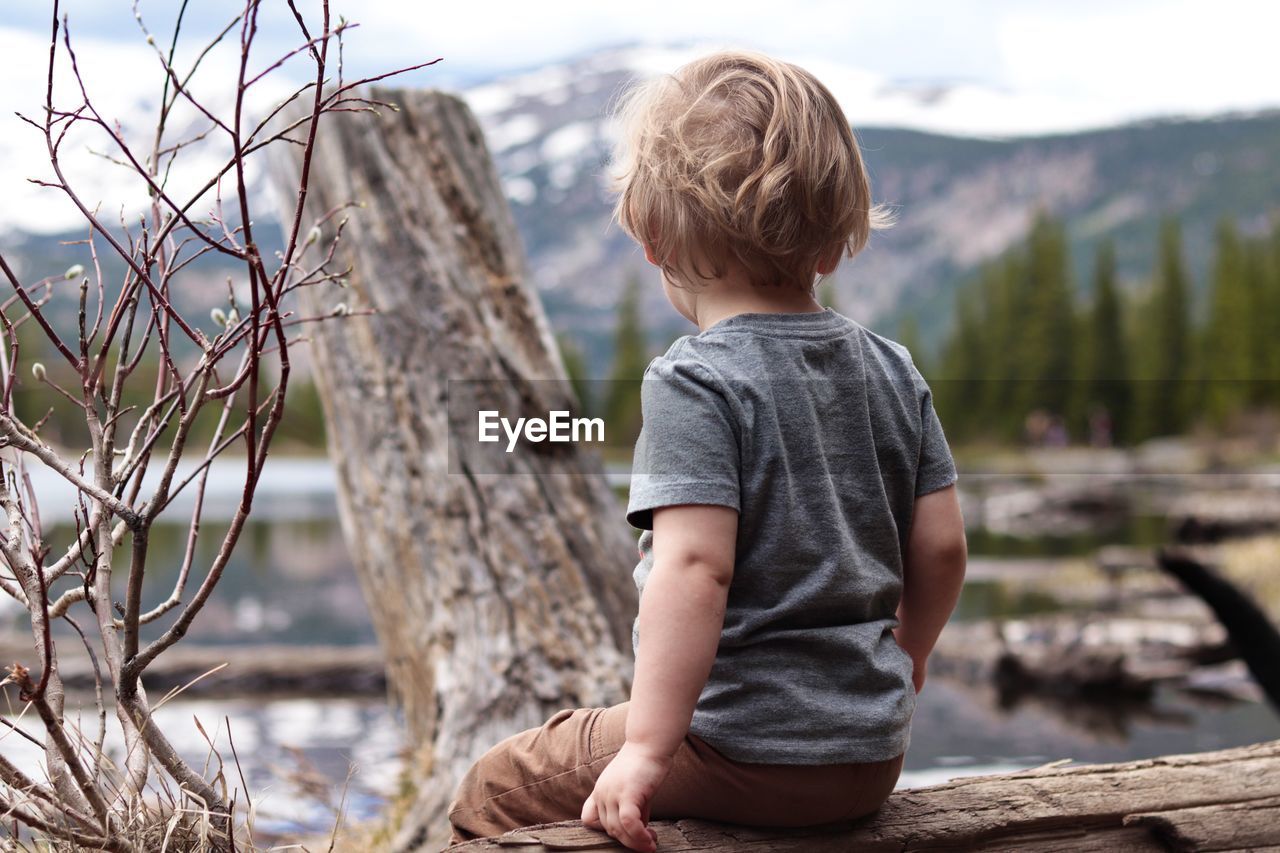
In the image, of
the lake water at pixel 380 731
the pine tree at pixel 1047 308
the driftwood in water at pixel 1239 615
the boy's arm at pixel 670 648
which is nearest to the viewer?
the boy's arm at pixel 670 648

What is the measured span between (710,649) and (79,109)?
1.24 metres

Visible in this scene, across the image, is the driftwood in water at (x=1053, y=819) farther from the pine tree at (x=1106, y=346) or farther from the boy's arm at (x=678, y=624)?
the pine tree at (x=1106, y=346)

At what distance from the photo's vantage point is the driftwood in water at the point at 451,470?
12.4 feet

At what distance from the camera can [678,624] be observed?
1665mm

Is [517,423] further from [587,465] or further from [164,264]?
[164,264]

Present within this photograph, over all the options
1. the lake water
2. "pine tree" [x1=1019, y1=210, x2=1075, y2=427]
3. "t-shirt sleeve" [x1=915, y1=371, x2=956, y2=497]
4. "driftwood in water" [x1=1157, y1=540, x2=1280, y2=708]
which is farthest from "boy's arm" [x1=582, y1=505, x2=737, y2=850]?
"pine tree" [x1=1019, y1=210, x2=1075, y2=427]

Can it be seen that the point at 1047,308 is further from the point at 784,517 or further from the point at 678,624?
the point at 678,624

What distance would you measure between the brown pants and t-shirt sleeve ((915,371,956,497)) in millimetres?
457

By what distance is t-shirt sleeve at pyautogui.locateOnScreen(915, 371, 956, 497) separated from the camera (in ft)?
6.55

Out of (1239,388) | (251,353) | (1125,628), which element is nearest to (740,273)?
(251,353)

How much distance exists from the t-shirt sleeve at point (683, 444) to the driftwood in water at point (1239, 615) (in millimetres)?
3285

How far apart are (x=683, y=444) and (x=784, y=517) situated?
199 millimetres

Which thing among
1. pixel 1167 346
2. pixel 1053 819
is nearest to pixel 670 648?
pixel 1053 819

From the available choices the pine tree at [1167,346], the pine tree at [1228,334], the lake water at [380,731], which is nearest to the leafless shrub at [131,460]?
the lake water at [380,731]
